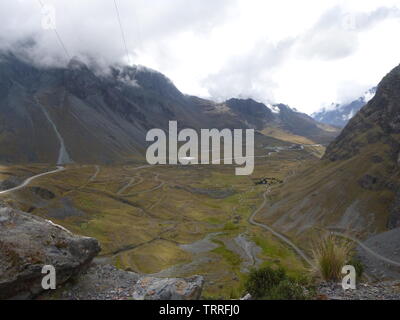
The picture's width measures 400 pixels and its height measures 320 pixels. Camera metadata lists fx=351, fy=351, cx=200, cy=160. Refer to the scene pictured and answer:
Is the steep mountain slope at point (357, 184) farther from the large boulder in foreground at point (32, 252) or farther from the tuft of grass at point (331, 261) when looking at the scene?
the large boulder in foreground at point (32, 252)

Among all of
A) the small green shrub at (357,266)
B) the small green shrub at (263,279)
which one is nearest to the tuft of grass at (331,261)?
the small green shrub at (263,279)

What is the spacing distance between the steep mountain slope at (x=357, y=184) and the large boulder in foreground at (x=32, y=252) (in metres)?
90.5

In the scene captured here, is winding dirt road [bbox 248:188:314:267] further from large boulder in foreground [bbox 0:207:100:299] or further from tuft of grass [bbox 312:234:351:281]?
large boulder in foreground [bbox 0:207:100:299]

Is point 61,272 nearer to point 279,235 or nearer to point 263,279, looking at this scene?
point 263,279

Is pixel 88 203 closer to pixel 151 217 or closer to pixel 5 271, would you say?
pixel 151 217

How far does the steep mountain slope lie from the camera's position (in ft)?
340

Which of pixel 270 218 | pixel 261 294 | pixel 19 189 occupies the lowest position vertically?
pixel 261 294

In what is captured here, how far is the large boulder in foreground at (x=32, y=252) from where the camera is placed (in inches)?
656

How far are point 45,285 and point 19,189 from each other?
12111cm

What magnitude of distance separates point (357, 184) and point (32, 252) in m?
119

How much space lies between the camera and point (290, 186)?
162 meters

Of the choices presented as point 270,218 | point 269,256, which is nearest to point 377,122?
point 270,218
